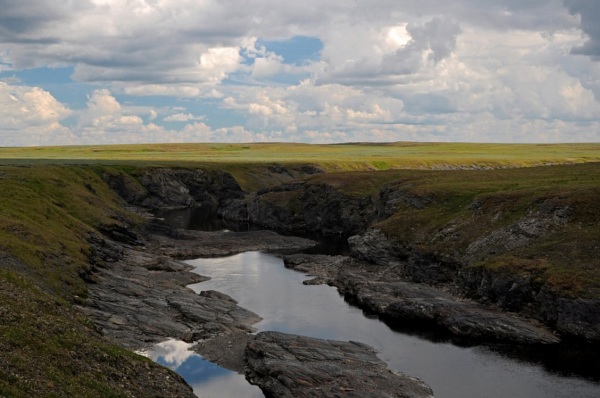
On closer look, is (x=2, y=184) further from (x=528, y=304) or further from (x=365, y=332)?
(x=528, y=304)

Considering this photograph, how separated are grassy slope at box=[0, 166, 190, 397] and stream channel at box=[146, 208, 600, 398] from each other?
9.20 metres

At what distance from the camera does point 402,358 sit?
2195 inches

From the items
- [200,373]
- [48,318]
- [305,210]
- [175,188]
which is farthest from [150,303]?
[175,188]

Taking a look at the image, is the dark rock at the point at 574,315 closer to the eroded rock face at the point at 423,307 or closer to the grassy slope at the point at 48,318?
the eroded rock face at the point at 423,307

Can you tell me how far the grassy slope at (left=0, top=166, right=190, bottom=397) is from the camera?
34281 mm

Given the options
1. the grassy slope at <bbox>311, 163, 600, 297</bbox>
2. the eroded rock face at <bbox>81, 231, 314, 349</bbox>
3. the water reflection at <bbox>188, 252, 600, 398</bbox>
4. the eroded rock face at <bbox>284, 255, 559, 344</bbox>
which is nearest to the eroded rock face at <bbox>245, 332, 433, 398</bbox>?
the water reflection at <bbox>188, 252, 600, 398</bbox>

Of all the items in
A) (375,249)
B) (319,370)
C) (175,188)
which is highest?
(175,188)

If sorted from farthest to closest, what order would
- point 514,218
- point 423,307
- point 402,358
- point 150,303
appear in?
1. point 514,218
2. point 423,307
3. point 150,303
4. point 402,358

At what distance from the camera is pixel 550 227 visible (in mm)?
78062

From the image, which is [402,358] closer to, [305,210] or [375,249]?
[375,249]

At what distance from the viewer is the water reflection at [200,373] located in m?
48.3

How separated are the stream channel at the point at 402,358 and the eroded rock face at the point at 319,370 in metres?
1.70

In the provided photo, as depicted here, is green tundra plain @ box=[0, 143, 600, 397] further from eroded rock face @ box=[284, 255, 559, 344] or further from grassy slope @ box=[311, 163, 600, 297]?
eroded rock face @ box=[284, 255, 559, 344]

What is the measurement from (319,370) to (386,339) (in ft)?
47.9
